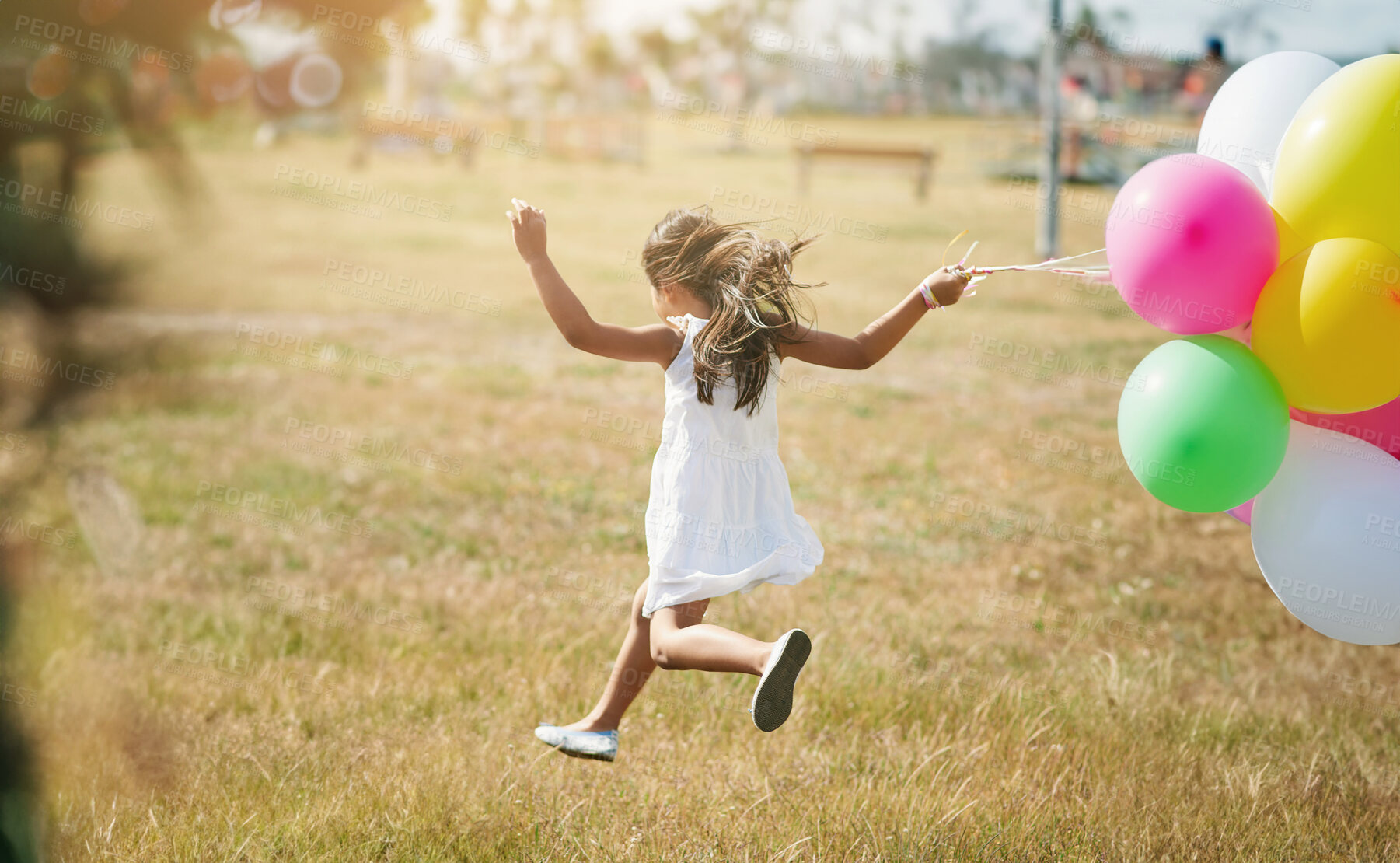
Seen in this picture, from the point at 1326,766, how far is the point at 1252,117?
2285 mm

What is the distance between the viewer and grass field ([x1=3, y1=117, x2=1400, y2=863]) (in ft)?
10.5

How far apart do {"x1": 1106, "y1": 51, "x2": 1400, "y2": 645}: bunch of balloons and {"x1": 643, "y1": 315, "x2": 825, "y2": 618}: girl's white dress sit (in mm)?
1002

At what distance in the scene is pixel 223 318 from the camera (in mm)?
12000

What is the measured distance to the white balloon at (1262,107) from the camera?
3111 millimetres

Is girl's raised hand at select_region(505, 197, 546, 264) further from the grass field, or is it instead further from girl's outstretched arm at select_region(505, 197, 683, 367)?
the grass field

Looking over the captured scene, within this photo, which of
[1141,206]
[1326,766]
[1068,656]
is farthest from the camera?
[1068,656]

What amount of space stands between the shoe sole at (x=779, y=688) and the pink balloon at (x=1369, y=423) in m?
1.64

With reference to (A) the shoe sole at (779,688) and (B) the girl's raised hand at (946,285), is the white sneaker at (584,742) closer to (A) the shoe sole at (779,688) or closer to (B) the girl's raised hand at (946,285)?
(A) the shoe sole at (779,688)

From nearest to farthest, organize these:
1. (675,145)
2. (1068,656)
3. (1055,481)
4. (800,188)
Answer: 1. (1068,656)
2. (1055,481)
3. (800,188)
4. (675,145)

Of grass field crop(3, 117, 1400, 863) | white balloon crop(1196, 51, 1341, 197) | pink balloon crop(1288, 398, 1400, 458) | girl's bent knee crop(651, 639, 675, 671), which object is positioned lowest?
grass field crop(3, 117, 1400, 863)

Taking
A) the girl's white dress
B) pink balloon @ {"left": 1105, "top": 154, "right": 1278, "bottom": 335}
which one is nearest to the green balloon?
pink balloon @ {"left": 1105, "top": 154, "right": 1278, "bottom": 335}

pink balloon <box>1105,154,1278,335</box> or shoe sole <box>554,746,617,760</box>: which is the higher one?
pink balloon <box>1105,154,1278,335</box>

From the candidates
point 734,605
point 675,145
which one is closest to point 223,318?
point 734,605

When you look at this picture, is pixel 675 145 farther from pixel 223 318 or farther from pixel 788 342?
pixel 788 342
